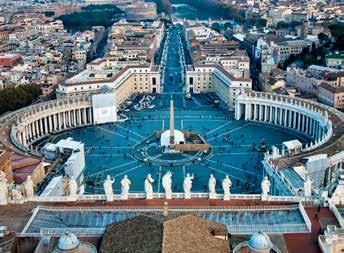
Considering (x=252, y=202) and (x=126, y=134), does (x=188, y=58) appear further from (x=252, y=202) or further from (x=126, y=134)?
(x=252, y=202)

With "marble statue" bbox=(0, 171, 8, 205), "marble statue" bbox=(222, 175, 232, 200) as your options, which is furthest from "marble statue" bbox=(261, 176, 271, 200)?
"marble statue" bbox=(0, 171, 8, 205)

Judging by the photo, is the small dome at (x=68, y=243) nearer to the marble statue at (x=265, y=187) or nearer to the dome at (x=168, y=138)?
the marble statue at (x=265, y=187)

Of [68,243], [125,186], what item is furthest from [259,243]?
[125,186]

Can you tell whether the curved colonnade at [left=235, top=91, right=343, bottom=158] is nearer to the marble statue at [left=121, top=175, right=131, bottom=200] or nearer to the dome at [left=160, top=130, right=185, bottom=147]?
the dome at [left=160, top=130, right=185, bottom=147]

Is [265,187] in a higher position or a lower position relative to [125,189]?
higher

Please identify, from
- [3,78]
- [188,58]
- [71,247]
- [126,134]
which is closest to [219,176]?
[126,134]

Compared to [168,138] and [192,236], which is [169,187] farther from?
[168,138]
